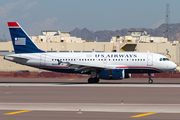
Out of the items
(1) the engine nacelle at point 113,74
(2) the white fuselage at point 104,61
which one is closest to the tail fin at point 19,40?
(2) the white fuselage at point 104,61

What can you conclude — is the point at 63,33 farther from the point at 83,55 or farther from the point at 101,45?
the point at 83,55

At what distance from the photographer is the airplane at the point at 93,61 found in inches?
1587

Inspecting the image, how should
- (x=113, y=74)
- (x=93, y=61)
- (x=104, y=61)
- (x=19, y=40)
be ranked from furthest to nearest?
(x=19, y=40) < (x=93, y=61) < (x=104, y=61) < (x=113, y=74)

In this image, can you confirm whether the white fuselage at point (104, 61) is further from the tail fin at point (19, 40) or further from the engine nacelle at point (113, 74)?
the engine nacelle at point (113, 74)

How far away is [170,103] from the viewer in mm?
21422

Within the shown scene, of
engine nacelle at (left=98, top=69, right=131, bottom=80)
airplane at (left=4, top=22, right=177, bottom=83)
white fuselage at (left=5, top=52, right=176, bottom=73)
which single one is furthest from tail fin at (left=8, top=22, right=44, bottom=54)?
engine nacelle at (left=98, top=69, right=131, bottom=80)

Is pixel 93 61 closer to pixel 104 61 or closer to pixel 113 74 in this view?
pixel 104 61

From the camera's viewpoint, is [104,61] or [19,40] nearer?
[104,61]

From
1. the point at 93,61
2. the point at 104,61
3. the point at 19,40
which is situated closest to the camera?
the point at 104,61

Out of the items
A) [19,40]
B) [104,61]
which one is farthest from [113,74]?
[19,40]

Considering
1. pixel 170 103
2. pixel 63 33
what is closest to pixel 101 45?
pixel 63 33

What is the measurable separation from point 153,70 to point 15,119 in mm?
29038

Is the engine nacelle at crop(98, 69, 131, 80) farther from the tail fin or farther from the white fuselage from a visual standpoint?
the tail fin

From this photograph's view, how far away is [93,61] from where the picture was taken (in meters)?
42.3
